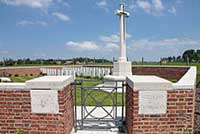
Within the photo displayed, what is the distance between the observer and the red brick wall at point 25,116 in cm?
385

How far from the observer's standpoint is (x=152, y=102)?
3.76 metres

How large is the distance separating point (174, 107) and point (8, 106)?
9.16 ft

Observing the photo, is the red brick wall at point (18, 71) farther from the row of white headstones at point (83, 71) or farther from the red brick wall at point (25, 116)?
the red brick wall at point (25, 116)

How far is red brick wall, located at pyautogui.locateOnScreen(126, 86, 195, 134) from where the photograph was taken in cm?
376

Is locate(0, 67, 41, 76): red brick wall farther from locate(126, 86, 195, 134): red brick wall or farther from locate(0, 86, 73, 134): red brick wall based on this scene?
locate(126, 86, 195, 134): red brick wall

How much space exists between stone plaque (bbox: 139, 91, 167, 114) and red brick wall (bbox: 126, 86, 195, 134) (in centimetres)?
6

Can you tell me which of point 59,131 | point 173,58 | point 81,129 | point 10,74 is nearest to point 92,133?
point 81,129

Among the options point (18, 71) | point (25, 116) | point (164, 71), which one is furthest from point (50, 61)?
point (25, 116)

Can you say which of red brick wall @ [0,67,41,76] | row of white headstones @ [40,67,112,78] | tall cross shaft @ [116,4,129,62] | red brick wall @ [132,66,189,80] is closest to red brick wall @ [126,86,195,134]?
tall cross shaft @ [116,4,129,62]

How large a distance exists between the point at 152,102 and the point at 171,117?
409 mm

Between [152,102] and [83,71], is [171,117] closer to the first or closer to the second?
[152,102]

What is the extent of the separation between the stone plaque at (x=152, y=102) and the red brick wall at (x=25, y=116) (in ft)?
4.26

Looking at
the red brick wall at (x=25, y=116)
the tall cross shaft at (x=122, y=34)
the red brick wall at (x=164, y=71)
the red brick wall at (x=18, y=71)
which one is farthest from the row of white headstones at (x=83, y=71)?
the red brick wall at (x=25, y=116)

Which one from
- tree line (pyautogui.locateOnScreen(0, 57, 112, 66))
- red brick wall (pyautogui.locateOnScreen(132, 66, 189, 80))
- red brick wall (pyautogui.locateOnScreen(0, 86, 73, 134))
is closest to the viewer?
red brick wall (pyautogui.locateOnScreen(0, 86, 73, 134))
